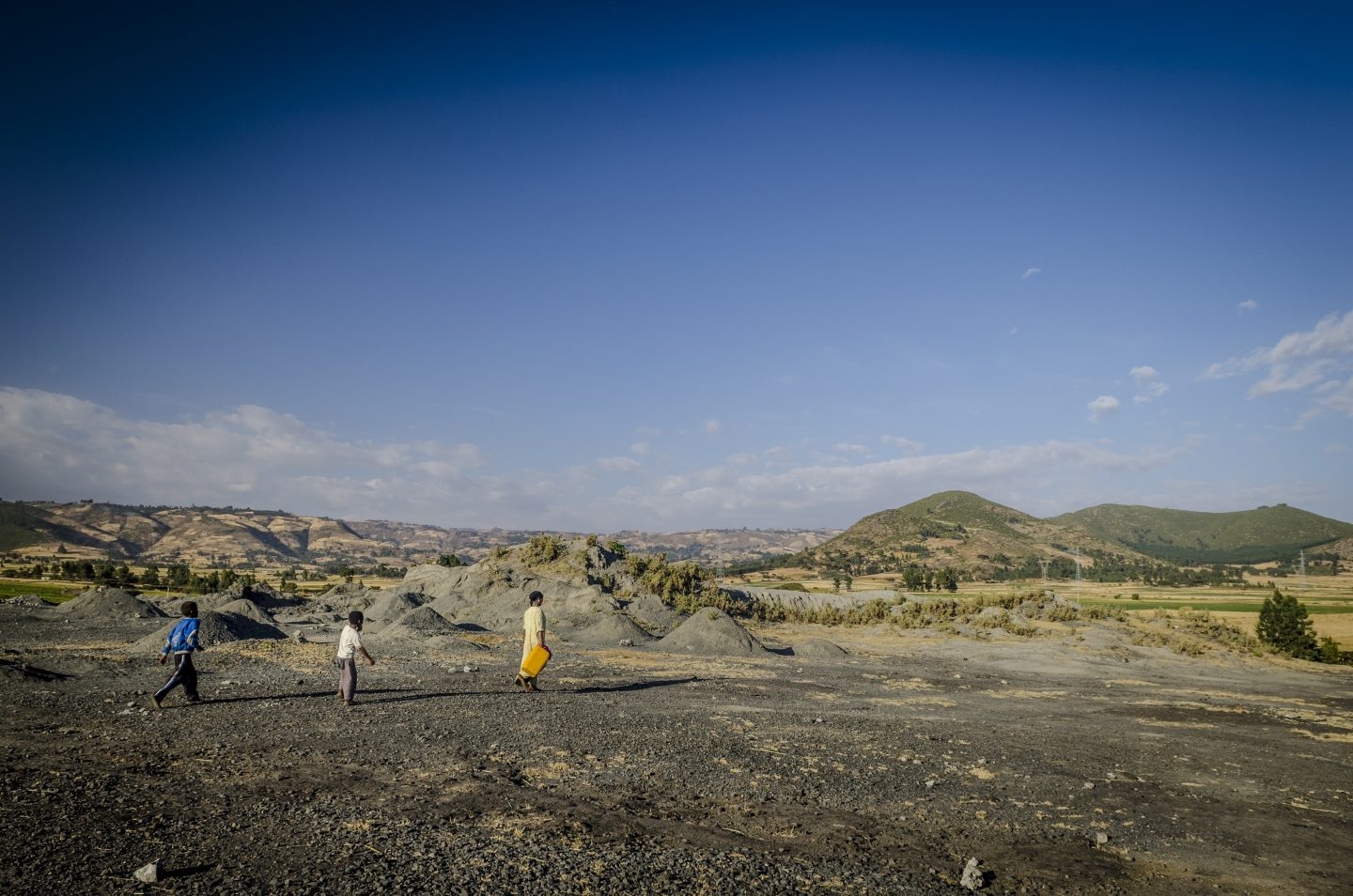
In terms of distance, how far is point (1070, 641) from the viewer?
38.2m

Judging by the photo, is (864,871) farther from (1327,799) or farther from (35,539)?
(35,539)

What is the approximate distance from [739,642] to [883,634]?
17777 millimetres

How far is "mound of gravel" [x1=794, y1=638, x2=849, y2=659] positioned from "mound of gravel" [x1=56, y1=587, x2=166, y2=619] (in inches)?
1456

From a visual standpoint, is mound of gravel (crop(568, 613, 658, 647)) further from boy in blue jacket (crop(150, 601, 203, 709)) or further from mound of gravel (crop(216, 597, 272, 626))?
boy in blue jacket (crop(150, 601, 203, 709))

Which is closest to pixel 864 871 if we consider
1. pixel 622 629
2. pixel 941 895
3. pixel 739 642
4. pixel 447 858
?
pixel 941 895

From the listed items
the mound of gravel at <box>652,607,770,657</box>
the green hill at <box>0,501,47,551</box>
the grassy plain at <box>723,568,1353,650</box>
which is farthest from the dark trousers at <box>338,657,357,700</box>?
the green hill at <box>0,501,47,551</box>

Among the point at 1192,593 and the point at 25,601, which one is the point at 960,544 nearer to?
the point at 1192,593

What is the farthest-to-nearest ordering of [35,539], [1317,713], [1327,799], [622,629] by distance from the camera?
1. [35,539]
2. [622,629]
3. [1317,713]
4. [1327,799]

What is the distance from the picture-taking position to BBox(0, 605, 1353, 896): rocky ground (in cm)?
688

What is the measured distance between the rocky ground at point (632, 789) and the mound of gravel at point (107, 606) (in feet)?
82.3

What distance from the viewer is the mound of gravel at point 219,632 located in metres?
22.8

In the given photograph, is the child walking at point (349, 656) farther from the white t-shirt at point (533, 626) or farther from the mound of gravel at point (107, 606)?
the mound of gravel at point (107, 606)

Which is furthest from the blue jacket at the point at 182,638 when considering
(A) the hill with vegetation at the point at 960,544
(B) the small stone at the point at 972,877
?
(A) the hill with vegetation at the point at 960,544

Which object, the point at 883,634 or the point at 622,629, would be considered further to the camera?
the point at 883,634
